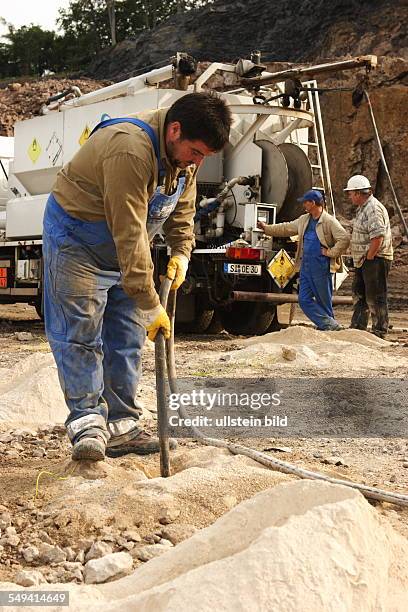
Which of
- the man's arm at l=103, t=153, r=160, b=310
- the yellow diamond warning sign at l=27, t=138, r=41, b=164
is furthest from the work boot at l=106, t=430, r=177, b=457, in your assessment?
the yellow diamond warning sign at l=27, t=138, r=41, b=164

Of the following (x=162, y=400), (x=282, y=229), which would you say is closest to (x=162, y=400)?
(x=162, y=400)

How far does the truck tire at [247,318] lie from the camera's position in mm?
11805

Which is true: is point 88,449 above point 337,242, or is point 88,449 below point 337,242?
below

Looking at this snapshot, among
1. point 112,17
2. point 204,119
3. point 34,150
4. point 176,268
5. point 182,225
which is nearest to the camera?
point 204,119

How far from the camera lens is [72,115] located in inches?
475

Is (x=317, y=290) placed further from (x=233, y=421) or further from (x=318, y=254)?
(x=233, y=421)

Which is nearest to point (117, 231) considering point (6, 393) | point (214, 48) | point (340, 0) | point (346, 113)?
point (6, 393)

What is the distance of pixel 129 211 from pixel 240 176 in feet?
23.9

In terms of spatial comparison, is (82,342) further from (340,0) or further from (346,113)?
(340,0)

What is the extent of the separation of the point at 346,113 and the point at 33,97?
36.4 ft

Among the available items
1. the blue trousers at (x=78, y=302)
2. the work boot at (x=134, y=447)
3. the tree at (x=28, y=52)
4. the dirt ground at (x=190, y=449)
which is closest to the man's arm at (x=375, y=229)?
the dirt ground at (x=190, y=449)

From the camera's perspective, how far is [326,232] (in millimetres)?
10422

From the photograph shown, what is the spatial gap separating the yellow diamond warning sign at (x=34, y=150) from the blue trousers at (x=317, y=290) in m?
4.30

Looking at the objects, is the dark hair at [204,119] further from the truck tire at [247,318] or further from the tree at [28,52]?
the tree at [28,52]
